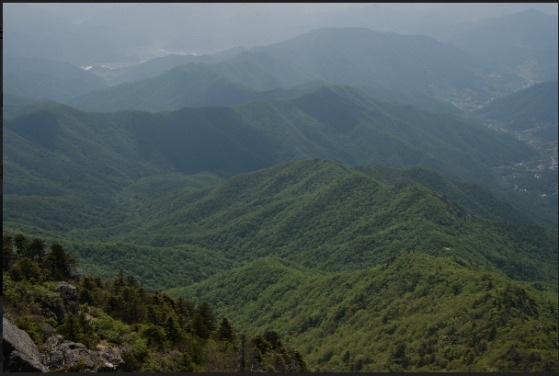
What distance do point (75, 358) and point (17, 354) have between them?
181 inches

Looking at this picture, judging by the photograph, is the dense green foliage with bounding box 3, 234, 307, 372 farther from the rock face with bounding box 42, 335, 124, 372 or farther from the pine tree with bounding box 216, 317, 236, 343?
the rock face with bounding box 42, 335, 124, 372

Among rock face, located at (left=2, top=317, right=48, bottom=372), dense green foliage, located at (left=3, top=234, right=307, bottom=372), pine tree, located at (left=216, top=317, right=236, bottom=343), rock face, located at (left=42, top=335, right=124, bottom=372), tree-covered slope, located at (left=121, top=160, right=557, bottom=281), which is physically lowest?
tree-covered slope, located at (left=121, top=160, right=557, bottom=281)

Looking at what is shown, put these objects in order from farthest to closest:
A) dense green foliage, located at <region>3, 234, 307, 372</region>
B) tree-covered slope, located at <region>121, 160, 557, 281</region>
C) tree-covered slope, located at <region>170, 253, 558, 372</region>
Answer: tree-covered slope, located at <region>121, 160, 557, 281</region>, tree-covered slope, located at <region>170, 253, 558, 372</region>, dense green foliage, located at <region>3, 234, 307, 372</region>

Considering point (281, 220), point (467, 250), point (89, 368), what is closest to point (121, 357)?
point (89, 368)

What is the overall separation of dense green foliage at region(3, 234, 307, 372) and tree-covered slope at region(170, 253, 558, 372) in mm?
19389

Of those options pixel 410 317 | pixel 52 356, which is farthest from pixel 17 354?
pixel 410 317

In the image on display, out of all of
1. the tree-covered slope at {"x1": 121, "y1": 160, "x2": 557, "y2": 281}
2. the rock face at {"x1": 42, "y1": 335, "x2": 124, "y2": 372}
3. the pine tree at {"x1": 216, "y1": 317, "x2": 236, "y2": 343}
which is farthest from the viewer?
the tree-covered slope at {"x1": 121, "y1": 160, "x2": 557, "y2": 281}

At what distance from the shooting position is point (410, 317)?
59.4 m

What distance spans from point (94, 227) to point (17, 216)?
3152cm

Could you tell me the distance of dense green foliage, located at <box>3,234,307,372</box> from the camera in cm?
2473

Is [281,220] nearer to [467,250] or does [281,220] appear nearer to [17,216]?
[467,250]

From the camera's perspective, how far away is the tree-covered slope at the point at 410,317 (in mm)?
45938

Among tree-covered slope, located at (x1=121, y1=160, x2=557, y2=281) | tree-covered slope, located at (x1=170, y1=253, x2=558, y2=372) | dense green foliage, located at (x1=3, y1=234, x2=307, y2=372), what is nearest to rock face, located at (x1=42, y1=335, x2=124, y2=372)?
dense green foliage, located at (x1=3, y1=234, x2=307, y2=372)

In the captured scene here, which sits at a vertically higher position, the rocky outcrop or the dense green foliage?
the rocky outcrop
